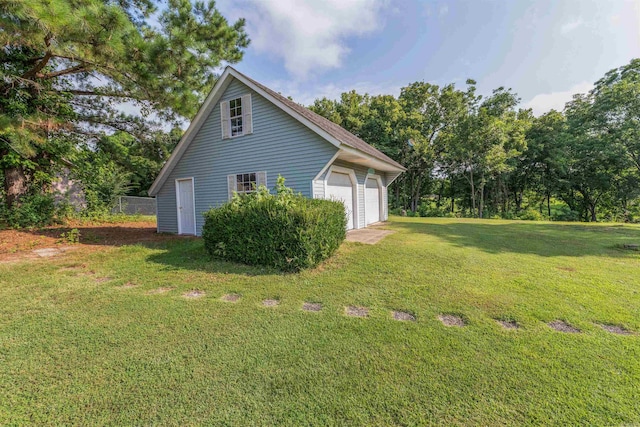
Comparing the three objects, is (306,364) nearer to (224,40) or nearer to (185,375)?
(185,375)

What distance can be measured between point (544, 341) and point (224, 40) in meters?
10.7

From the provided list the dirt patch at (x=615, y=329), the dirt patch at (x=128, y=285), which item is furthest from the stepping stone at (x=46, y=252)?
the dirt patch at (x=615, y=329)

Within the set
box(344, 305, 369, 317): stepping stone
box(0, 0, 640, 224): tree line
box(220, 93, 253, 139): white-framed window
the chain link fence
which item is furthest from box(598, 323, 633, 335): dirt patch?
the chain link fence

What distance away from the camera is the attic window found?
888cm

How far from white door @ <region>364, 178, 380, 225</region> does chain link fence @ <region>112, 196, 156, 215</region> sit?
662 inches

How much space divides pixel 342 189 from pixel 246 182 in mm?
3383

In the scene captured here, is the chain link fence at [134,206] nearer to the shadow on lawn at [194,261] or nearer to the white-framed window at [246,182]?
the shadow on lawn at [194,261]

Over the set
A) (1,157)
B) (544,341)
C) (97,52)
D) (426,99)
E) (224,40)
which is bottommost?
(544,341)

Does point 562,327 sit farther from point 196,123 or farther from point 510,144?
point 510,144

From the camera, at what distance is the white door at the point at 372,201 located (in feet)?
36.4

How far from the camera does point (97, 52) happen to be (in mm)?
5723

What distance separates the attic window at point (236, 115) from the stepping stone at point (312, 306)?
23.3 feet

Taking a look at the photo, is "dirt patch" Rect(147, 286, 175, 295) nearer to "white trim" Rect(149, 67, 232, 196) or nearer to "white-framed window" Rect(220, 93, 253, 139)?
"white-framed window" Rect(220, 93, 253, 139)

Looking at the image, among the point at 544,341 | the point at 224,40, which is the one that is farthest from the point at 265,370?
the point at 224,40
